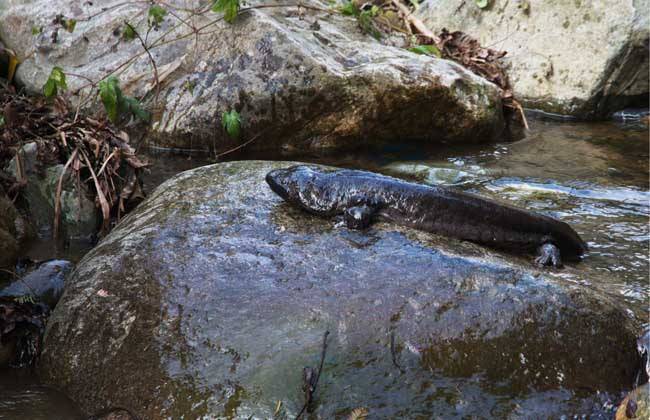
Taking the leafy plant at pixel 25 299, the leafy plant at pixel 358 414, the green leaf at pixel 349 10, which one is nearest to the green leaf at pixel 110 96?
the leafy plant at pixel 25 299

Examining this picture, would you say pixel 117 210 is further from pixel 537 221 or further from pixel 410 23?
pixel 410 23

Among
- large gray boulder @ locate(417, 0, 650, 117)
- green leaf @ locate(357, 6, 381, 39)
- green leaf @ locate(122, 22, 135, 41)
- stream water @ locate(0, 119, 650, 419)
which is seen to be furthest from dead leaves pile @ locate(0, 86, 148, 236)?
large gray boulder @ locate(417, 0, 650, 117)

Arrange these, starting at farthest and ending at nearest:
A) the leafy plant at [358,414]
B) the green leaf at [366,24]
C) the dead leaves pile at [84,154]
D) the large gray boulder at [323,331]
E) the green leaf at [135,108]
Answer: the green leaf at [366,24], the green leaf at [135,108], the dead leaves pile at [84,154], the large gray boulder at [323,331], the leafy plant at [358,414]

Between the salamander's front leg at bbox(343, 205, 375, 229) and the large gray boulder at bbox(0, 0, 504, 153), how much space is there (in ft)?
10.4

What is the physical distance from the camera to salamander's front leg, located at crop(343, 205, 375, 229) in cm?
442

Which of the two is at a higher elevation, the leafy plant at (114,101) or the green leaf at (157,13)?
the green leaf at (157,13)

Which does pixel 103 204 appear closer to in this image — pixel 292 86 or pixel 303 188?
pixel 303 188

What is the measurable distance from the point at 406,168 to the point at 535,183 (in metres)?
1.41

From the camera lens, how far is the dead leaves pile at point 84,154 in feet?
18.6

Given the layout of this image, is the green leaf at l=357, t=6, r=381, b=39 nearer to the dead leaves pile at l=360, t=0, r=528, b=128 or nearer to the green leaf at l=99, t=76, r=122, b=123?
the dead leaves pile at l=360, t=0, r=528, b=128

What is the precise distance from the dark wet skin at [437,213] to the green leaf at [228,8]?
3.36m

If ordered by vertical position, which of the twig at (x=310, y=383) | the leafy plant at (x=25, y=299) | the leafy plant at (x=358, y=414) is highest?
the twig at (x=310, y=383)

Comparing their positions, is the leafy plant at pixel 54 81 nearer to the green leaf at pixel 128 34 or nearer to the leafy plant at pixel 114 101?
the leafy plant at pixel 114 101

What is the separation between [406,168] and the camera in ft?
23.3
